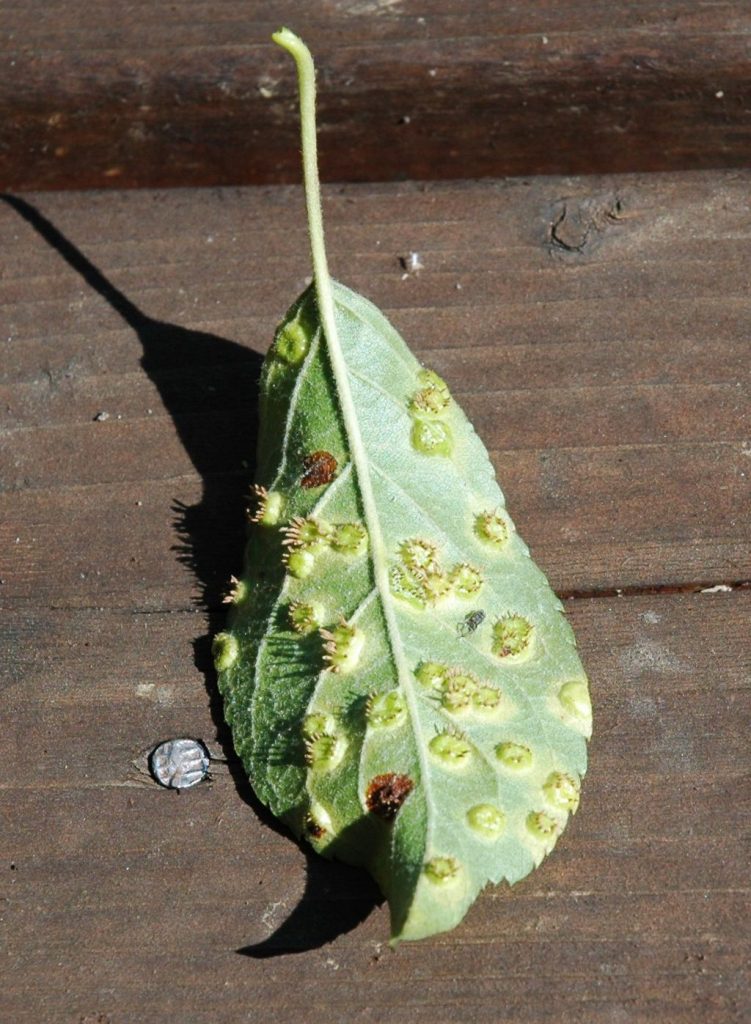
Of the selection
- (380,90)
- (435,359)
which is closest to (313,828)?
Result: (435,359)

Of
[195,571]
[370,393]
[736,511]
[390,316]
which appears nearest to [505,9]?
[390,316]

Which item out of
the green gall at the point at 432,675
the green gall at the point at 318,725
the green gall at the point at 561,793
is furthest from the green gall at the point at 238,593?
the green gall at the point at 561,793

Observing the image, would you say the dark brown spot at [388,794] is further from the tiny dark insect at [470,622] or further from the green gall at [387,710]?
the tiny dark insect at [470,622]

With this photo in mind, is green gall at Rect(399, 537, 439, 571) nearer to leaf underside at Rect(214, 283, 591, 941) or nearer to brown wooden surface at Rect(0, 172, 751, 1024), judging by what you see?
leaf underside at Rect(214, 283, 591, 941)

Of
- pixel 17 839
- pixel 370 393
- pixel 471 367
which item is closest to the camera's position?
pixel 17 839

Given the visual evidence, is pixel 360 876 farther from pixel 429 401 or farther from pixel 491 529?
pixel 429 401

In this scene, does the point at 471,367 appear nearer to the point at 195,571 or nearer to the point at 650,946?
the point at 195,571
